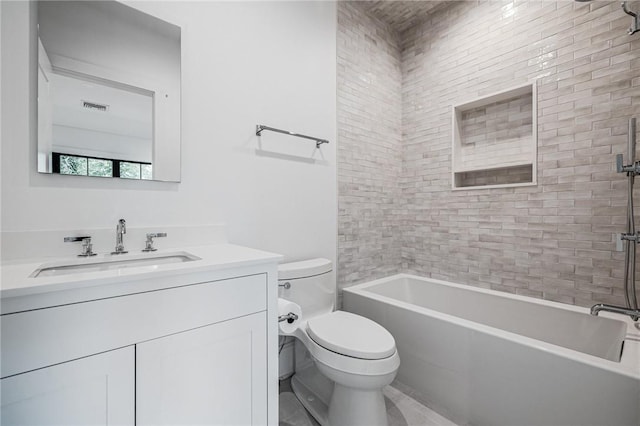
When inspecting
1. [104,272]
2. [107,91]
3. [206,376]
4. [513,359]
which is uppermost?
[107,91]

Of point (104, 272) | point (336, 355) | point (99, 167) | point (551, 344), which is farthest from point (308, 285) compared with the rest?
point (551, 344)

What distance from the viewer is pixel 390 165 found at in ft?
7.86

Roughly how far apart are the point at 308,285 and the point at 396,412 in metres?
0.82

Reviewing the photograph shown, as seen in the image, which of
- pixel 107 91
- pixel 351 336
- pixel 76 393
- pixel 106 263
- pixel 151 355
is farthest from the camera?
pixel 351 336

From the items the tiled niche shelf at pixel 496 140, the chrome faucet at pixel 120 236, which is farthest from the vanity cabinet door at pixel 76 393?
the tiled niche shelf at pixel 496 140

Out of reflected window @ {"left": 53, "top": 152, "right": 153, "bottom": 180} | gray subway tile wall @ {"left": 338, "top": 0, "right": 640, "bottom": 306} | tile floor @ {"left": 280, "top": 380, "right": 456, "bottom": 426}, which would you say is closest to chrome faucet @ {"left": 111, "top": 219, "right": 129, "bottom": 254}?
reflected window @ {"left": 53, "top": 152, "right": 153, "bottom": 180}

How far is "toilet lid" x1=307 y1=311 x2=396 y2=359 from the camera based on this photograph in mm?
1202

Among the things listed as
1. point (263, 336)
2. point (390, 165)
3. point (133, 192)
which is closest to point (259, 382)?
point (263, 336)

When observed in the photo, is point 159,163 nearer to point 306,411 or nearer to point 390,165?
point 306,411

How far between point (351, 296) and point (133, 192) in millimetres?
1469

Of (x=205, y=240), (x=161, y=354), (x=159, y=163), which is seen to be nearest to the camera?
(x=161, y=354)

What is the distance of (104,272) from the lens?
771 millimetres

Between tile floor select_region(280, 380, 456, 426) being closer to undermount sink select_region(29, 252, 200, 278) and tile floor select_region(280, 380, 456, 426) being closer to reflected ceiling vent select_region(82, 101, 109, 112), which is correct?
undermount sink select_region(29, 252, 200, 278)

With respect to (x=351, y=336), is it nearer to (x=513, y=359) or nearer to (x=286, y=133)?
(x=513, y=359)
